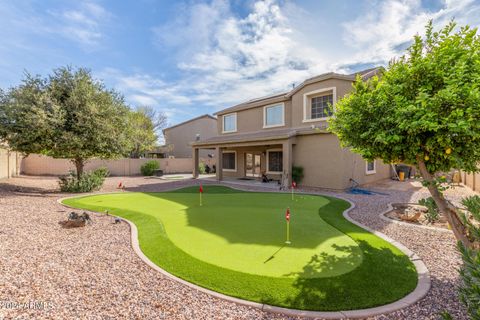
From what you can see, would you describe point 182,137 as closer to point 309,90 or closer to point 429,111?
point 309,90

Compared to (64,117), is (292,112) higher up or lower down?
higher up

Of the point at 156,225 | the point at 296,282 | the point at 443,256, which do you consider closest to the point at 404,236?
the point at 443,256

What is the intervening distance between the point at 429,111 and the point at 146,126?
3918cm

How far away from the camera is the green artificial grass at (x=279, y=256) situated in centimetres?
339

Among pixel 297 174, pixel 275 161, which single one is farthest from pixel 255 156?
pixel 297 174

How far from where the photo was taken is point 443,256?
4.77 m

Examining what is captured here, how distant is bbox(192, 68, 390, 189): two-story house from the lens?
44.0ft

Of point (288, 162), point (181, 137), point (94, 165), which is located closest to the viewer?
point (288, 162)

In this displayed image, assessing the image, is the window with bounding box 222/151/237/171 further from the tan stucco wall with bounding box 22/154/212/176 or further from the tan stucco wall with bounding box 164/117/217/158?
the tan stucco wall with bounding box 164/117/217/158

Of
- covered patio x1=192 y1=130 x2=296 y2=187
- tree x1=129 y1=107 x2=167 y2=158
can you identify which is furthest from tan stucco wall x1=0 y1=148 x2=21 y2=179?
covered patio x1=192 y1=130 x2=296 y2=187

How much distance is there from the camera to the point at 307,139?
1452 centimetres

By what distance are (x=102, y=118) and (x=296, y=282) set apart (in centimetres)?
1368

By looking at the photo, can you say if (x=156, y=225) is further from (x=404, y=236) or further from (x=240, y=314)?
(x=404, y=236)

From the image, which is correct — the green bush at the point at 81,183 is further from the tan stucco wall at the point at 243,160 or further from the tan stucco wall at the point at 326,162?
the tan stucco wall at the point at 326,162
